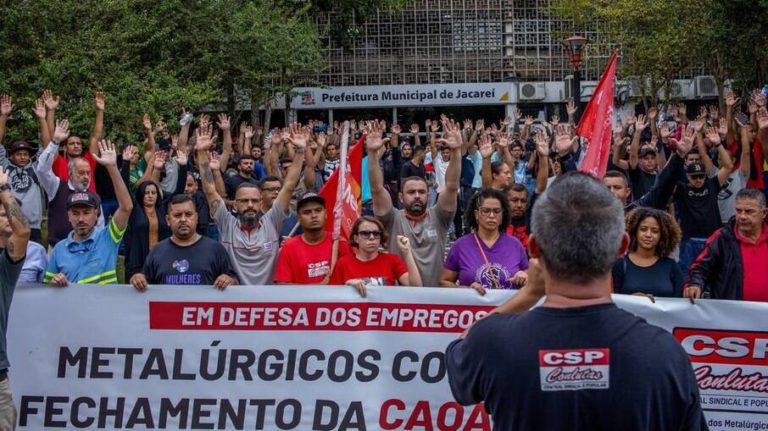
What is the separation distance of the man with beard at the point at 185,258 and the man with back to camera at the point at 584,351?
3.95 meters

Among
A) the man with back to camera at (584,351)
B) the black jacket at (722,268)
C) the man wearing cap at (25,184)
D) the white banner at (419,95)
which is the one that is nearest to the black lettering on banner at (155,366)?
the black jacket at (722,268)

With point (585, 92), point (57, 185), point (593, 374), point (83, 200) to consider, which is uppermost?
point (585, 92)

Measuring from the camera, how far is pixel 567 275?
276 cm

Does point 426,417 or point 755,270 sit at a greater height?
point 755,270

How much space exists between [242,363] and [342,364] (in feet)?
1.99

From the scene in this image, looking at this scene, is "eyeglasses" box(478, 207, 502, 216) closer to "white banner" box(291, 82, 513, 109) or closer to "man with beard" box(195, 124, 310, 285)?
"man with beard" box(195, 124, 310, 285)

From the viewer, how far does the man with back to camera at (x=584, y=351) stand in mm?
2725

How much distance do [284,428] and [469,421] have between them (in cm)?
109

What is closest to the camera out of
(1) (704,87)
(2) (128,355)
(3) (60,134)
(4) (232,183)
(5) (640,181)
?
A: (2) (128,355)

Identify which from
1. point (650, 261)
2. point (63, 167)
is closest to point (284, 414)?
point (650, 261)

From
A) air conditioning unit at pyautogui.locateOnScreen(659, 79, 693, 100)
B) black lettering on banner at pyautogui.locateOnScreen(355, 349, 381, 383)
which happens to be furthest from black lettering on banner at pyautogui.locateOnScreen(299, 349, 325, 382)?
air conditioning unit at pyautogui.locateOnScreen(659, 79, 693, 100)

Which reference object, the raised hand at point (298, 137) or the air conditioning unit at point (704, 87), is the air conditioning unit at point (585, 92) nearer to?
the air conditioning unit at point (704, 87)

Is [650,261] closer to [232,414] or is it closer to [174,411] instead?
[232,414]

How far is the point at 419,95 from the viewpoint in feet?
174
